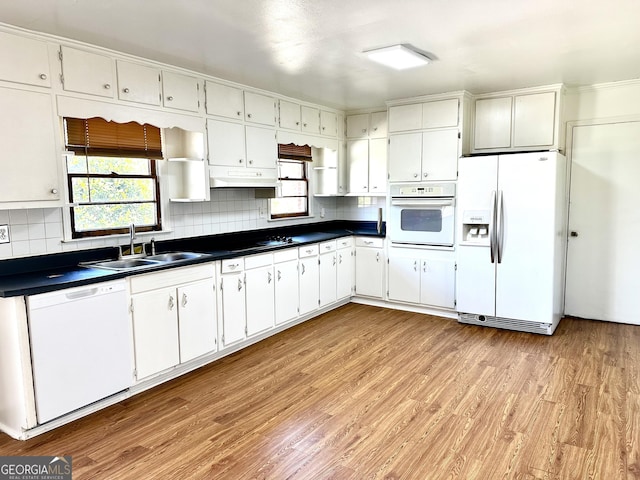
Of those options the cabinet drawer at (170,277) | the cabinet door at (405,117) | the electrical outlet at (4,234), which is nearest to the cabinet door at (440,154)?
the cabinet door at (405,117)

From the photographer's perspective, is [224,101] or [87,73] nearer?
[87,73]

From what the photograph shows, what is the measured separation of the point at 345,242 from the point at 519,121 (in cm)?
237

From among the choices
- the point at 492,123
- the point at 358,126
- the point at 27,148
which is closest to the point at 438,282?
the point at 492,123

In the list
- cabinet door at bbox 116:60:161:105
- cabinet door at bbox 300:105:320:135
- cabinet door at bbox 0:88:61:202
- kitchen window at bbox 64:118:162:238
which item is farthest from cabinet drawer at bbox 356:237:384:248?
cabinet door at bbox 0:88:61:202

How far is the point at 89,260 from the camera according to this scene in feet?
11.0

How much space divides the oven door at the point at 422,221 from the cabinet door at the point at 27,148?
3.52m

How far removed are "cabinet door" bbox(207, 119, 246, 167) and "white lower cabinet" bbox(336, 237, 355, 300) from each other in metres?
1.68

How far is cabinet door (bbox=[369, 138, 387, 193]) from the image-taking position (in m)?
5.54

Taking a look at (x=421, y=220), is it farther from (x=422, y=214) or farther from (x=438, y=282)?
(x=438, y=282)

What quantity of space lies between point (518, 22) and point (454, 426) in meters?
2.58

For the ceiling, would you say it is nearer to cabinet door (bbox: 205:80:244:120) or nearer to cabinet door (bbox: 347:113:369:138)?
cabinet door (bbox: 205:80:244:120)

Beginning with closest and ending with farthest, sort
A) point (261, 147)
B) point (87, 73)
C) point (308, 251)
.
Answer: point (87, 73)
point (261, 147)
point (308, 251)

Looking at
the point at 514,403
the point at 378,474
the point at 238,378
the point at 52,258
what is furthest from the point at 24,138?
the point at 514,403

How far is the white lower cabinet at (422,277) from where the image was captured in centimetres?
494
